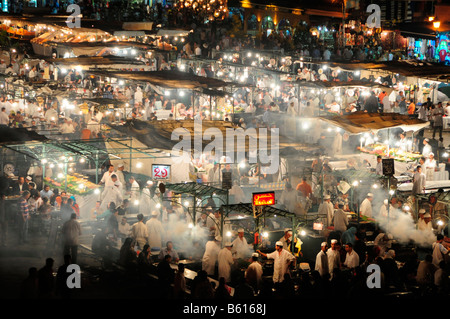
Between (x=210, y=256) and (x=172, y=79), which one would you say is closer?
(x=210, y=256)

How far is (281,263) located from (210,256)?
1476 mm

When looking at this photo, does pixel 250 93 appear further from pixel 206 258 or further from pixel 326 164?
pixel 206 258

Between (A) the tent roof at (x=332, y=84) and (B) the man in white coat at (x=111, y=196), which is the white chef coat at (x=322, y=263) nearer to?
(B) the man in white coat at (x=111, y=196)

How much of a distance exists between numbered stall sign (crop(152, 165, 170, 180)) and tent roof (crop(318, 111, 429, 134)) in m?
6.75

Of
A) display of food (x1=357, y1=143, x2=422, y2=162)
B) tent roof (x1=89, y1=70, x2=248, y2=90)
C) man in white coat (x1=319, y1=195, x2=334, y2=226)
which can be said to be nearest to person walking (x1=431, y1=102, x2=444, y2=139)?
display of food (x1=357, y1=143, x2=422, y2=162)

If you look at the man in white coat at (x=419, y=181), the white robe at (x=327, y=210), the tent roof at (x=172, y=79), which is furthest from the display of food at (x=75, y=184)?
the man in white coat at (x=419, y=181)

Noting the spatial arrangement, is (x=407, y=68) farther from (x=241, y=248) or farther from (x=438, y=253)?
(x=241, y=248)

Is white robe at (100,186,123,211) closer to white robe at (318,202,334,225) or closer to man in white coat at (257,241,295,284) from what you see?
white robe at (318,202,334,225)

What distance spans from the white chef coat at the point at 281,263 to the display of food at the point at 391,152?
977cm

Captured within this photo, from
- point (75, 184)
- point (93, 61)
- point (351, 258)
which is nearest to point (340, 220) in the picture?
point (351, 258)

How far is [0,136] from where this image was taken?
17.4m

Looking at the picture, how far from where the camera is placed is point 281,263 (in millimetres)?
13461
